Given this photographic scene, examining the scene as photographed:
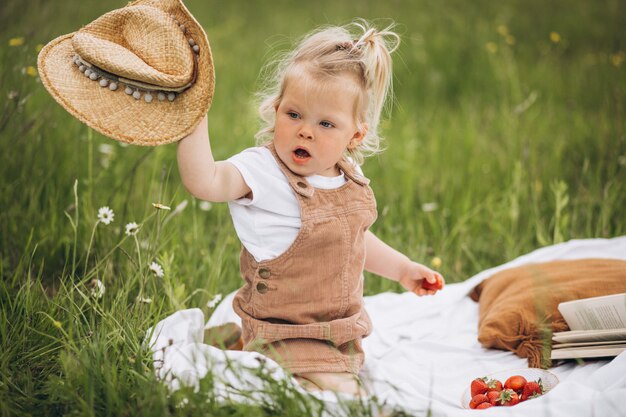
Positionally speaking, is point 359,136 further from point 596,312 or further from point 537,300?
point 596,312

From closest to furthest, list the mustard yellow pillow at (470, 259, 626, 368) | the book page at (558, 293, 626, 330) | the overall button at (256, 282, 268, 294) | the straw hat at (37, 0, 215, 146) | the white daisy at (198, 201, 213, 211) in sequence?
the straw hat at (37, 0, 215, 146) < the overall button at (256, 282, 268, 294) < the book page at (558, 293, 626, 330) < the mustard yellow pillow at (470, 259, 626, 368) < the white daisy at (198, 201, 213, 211)

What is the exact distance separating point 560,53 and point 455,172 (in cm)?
320

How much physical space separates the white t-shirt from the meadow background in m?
0.38

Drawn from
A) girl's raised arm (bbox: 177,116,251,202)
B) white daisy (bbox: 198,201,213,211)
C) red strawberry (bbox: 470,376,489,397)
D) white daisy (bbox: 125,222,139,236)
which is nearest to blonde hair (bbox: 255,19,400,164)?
girl's raised arm (bbox: 177,116,251,202)

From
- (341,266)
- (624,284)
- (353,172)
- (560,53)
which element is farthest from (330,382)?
(560,53)

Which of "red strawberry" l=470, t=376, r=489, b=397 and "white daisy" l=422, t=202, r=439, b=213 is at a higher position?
"white daisy" l=422, t=202, r=439, b=213

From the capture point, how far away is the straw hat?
1.99 m

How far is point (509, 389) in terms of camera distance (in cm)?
241

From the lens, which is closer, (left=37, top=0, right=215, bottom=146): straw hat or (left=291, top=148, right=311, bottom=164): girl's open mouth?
(left=37, top=0, right=215, bottom=146): straw hat

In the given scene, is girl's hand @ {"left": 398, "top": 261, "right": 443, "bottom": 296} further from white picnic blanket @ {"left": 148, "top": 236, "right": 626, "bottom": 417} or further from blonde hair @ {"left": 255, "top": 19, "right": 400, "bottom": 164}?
blonde hair @ {"left": 255, "top": 19, "right": 400, "bottom": 164}

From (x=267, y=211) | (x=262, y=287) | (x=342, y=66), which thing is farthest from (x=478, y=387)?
(x=342, y=66)

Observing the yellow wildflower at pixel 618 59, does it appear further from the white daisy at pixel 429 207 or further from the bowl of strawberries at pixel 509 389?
the bowl of strawberries at pixel 509 389

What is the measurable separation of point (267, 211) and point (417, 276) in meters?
0.71

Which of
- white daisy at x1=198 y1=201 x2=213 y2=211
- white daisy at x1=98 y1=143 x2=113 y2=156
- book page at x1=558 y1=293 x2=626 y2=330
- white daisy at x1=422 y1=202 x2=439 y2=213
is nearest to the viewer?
book page at x1=558 y1=293 x2=626 y2=330
